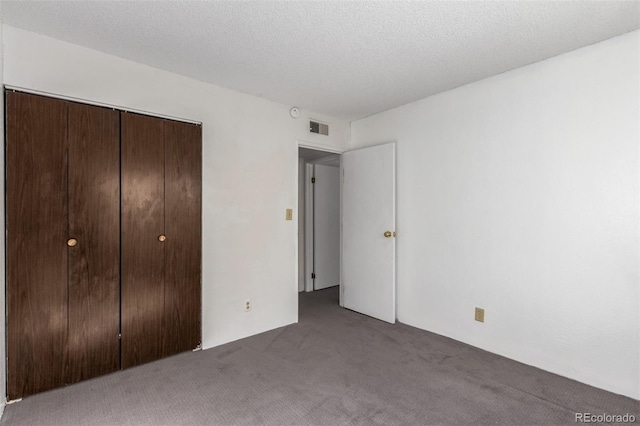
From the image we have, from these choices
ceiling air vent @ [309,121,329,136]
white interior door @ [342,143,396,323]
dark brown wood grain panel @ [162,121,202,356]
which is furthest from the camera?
ceiling air vent @ [309,121,329,136]

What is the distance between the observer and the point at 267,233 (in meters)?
3.24

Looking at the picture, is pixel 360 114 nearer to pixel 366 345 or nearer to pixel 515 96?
pixel 515 96

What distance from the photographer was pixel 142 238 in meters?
2.46

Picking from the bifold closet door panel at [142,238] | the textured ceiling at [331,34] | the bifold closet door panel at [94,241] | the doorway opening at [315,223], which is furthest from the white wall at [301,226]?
the bifold closet door panel at [94,241]

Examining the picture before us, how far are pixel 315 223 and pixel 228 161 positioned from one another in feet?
7.35

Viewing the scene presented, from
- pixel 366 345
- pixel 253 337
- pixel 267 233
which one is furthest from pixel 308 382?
pixel 267 233

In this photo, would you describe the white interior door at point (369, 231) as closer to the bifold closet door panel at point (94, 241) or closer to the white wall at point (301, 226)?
the white wall at point (301, 226)

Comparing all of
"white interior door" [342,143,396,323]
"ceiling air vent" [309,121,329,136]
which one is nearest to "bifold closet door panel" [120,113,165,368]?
"ceiling air vent" [309,121,329,136]

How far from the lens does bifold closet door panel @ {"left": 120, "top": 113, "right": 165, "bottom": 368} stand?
7.84 feet

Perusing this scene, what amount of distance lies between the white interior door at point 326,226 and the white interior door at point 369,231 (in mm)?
1014

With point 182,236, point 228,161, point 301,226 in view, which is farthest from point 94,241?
point 301,226

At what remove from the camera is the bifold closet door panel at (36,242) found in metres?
1.98

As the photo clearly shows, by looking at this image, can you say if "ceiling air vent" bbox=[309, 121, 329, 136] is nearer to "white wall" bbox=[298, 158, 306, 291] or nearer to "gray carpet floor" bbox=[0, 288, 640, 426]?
"white wall" bbox=[298, 158, 306, 291]

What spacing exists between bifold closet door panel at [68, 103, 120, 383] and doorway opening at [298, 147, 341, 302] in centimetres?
283
